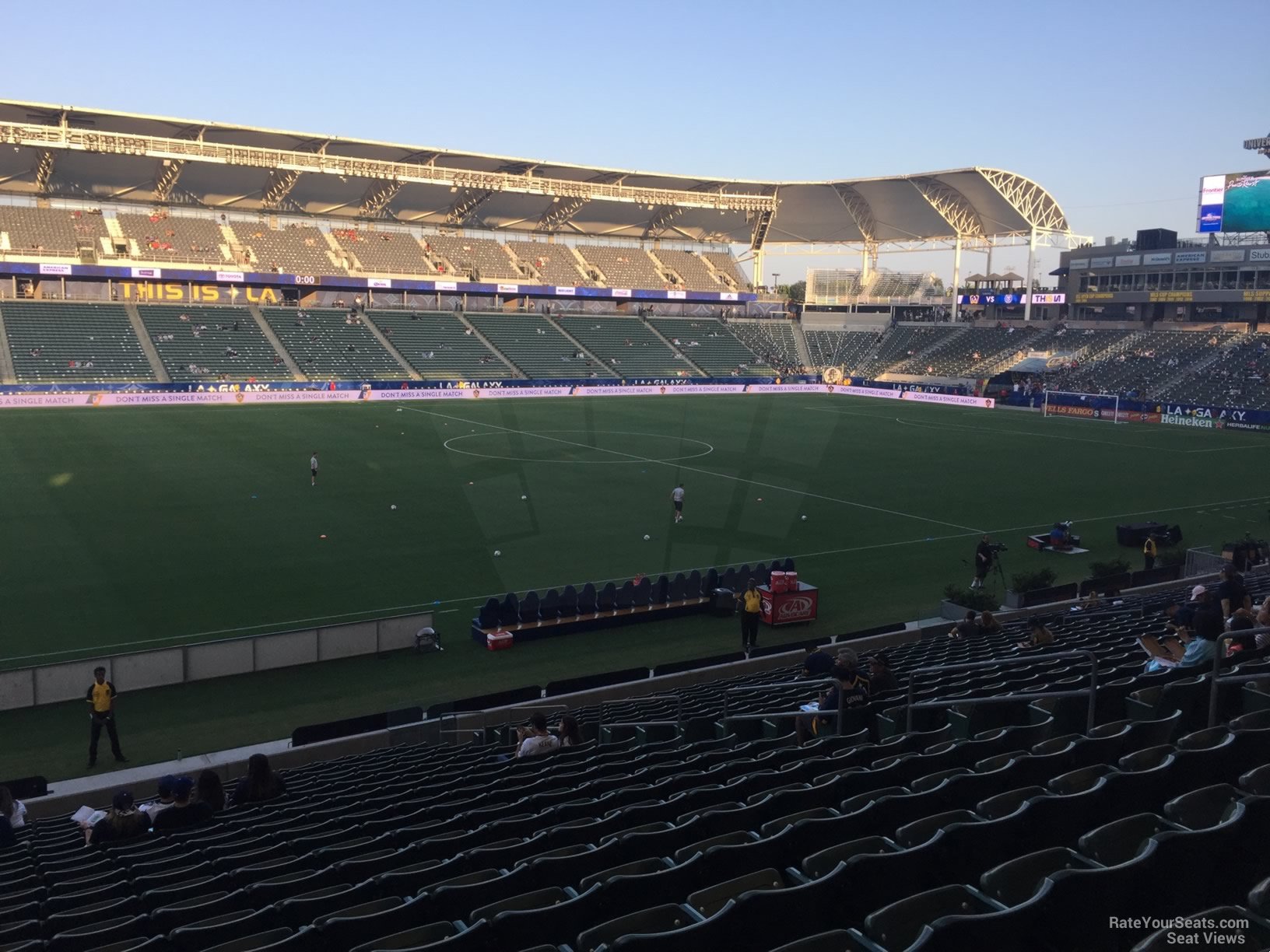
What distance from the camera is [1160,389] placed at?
69438 mm

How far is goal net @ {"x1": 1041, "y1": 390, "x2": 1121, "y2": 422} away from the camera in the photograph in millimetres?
65125

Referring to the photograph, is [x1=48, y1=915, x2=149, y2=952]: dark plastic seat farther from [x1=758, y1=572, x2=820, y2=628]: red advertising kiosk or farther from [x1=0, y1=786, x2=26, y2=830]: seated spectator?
[x1=758, y1=572, x2=820, y2=628]: red advertising kiosk

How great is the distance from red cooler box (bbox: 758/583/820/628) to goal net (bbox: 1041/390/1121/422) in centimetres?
A: 4956

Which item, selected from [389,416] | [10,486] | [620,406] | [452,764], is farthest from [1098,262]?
[452,764]

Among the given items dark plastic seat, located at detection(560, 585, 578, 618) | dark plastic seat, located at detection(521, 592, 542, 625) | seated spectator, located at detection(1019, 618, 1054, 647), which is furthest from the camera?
dark plastic seat, located at detection(560, 585, 578, 618)

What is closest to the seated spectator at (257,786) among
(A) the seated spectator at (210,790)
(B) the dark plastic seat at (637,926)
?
(A) the seated spectator at (210,790)

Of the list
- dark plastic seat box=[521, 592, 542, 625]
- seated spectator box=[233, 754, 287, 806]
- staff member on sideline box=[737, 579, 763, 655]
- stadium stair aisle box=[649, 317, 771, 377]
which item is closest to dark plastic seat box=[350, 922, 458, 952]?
seated spectator box=[233, 754, 287, 806]

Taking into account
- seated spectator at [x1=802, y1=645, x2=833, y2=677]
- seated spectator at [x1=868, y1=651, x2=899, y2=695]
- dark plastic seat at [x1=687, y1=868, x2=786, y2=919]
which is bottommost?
seated spectator at [x1=802, y1=645, x2=833, y2=677]

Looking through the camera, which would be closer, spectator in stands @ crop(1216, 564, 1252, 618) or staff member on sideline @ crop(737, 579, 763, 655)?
spectator in stands @ crop(1216, 564, 1252, 618)

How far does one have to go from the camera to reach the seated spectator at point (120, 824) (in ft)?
29.1

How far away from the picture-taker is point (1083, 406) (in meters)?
67.1

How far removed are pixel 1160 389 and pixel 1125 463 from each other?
28.7 meters

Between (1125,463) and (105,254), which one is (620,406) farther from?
(105,254)

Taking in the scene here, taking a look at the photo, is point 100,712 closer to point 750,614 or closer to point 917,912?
point 750,614
